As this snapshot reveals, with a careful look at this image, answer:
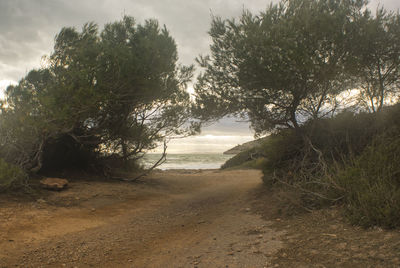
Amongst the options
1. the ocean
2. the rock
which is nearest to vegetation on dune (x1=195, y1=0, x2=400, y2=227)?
the rock

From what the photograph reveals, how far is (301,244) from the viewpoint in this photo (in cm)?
368

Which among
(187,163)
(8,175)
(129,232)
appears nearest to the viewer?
(129,232)

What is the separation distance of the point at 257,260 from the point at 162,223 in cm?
355

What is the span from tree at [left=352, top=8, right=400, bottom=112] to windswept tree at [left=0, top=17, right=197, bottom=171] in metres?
6.12

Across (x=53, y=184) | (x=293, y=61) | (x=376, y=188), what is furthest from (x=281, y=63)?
(x=53, y=184)

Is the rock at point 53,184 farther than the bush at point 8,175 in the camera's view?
Yes

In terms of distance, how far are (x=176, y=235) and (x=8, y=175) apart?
4718 millimetres

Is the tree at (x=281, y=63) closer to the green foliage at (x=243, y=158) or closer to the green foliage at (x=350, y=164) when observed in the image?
the green foliage at (x=350, y=164)

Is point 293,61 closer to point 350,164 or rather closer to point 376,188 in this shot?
point 350,164

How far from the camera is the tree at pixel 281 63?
290 inches

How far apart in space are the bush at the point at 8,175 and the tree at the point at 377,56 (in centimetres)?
975

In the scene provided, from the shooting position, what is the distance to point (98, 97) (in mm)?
8148

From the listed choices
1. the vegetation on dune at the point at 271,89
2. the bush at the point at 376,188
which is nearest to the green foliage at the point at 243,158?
the vegetation on dune at the point at 271,89

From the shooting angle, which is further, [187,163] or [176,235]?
[187,163]
